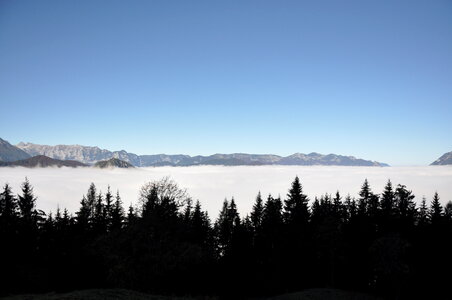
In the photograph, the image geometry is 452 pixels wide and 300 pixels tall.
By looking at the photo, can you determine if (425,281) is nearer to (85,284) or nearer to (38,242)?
(85,284)

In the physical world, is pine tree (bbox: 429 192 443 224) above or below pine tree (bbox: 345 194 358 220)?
above

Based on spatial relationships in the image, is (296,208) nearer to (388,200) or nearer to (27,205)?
(388,200)

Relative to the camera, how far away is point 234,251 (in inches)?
2076

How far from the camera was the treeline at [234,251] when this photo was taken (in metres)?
30.1

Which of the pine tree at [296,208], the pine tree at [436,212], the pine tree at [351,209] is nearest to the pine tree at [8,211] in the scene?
the pine tree at [296,208]

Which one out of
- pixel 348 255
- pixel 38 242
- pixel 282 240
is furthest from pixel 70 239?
pixel 348 255

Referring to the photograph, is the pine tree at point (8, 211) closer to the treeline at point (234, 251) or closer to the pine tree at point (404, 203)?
the treeline at point (234, 251)

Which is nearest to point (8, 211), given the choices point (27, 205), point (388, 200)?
point (27, 205)

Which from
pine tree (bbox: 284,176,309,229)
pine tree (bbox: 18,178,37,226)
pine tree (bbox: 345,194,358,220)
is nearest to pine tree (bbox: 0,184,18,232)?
pine tree (bbox: 18,178,37,226)

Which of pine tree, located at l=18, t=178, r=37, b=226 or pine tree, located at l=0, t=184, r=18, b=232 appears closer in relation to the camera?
pine tree, located at l=0, t=184, r=18, b=232

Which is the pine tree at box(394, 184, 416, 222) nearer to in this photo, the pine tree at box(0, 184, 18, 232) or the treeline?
the treeline

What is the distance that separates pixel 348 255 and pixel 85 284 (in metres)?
41.0

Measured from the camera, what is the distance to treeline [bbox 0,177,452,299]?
98.7ft

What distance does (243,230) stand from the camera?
54.7 m
